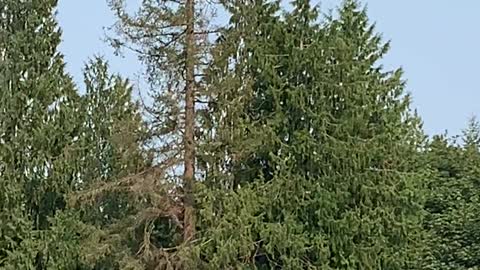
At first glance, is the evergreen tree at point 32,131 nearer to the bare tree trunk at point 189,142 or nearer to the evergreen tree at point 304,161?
the bare tree trunk at point 189,142

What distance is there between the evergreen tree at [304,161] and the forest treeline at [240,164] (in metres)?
0.03

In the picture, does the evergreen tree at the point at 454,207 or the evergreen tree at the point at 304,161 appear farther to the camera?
the evergreen tree at the point at 454,207

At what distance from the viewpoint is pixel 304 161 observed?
70.7ft

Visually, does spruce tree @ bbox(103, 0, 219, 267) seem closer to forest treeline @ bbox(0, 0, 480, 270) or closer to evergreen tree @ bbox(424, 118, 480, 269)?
forest treeline @ bbox(0, 0, 480, 270)

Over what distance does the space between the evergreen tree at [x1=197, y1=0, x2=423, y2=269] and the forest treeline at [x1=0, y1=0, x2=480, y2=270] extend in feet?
0.11

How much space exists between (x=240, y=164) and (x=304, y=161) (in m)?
1.45

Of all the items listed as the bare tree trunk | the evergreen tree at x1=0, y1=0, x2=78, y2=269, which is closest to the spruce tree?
the bare tree trunk

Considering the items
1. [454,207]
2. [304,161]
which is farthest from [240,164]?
[454,207]

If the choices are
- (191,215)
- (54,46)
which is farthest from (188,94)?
(54,46)

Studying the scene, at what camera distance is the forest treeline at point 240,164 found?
20.0 metres

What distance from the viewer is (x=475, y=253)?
24.0 m

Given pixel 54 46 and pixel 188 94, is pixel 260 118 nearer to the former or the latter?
pixel 188 94

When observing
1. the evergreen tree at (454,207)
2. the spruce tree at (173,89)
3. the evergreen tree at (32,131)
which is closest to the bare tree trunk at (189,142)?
the spruce tree at (173,89)

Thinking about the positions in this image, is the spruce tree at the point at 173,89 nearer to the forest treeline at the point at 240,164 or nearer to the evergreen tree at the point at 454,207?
the forest treeline at the point at 240,164
